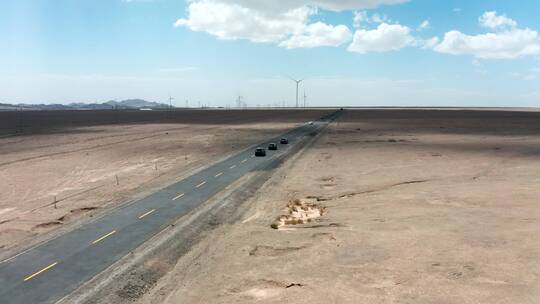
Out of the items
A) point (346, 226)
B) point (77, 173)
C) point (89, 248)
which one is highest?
point (346, 226)

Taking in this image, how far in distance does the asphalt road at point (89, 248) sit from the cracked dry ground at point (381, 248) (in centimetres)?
462

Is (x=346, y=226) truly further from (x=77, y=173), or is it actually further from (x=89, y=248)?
(x=77, y=173)

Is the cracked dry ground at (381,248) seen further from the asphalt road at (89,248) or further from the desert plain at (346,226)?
the asphalt road at (89,248)

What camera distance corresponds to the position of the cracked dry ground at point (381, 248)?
20250 mm

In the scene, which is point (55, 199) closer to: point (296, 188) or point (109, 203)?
point (109, 203)

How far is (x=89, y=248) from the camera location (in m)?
29.5

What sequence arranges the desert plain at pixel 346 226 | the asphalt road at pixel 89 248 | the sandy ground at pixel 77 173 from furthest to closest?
the sandy ground at pixel 77 173, the asphalt road at pixel 89 248, the desert plain at pixel 346 226

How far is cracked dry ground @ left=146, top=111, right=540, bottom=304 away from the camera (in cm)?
2025

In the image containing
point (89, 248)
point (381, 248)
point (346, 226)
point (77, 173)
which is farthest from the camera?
point (77, 173)

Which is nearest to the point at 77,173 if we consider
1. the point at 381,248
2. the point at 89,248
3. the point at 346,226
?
the point at 89,248

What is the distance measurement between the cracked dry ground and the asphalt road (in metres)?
4.62

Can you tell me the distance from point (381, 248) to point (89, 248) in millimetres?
17762

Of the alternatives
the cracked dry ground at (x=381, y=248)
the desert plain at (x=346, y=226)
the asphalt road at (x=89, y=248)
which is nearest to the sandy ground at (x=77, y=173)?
the desert plain at (x=346, y=226)

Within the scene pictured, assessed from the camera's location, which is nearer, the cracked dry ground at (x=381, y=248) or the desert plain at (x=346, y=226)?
the cracked dry ground at (x=381, y=248)
